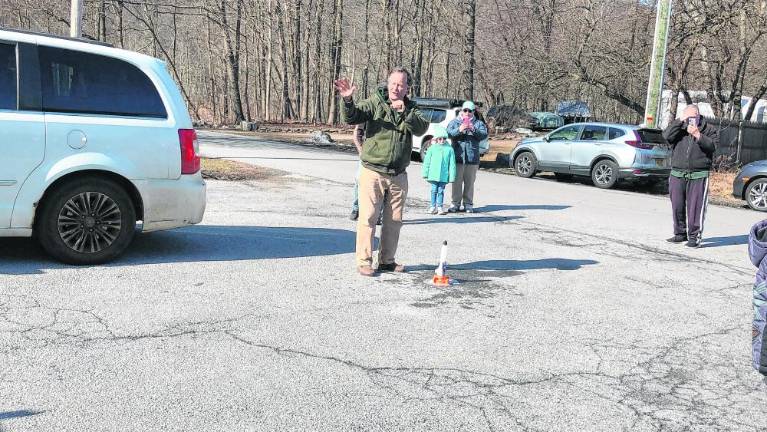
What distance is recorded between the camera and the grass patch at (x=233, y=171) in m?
14.5

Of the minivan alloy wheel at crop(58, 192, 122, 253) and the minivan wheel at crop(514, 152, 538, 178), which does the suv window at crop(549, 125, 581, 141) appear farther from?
the minivan alloy wheel at crop(58, 192, 122, 253)

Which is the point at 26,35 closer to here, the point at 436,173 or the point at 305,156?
the point at 436,173

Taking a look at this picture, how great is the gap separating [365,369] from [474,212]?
7.41 metres

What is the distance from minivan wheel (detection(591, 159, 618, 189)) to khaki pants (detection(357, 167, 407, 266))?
11784 mm

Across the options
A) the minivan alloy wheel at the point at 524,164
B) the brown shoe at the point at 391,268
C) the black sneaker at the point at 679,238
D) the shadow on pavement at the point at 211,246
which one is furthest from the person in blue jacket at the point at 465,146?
the minivan alloy wheel at the point at 524,164

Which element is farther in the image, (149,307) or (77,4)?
(77,4)

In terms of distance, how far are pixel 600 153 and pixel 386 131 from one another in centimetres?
1243

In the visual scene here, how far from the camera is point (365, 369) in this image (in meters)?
4.30

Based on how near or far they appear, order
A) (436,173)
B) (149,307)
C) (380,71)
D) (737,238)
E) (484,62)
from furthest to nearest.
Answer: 1. (380,71)
2. (484,62)
3. (436,173)
4. (737,238)
5. (149,307)

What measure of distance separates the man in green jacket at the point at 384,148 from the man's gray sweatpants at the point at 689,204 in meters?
4.67

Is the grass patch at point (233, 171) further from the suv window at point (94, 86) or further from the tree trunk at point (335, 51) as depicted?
the tree trunk at point (335, 51)

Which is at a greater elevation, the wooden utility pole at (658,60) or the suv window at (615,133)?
the wooden utility pole at (658,60)

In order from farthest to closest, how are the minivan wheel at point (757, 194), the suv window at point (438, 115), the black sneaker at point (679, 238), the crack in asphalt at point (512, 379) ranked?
the suv window at point (438, 115)
the minivan wheel at point (757, 194)
the black sneaker at point (679, 238)
the crack in asphalt at point (512, 379)

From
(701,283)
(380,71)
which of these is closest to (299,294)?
(701,283)
